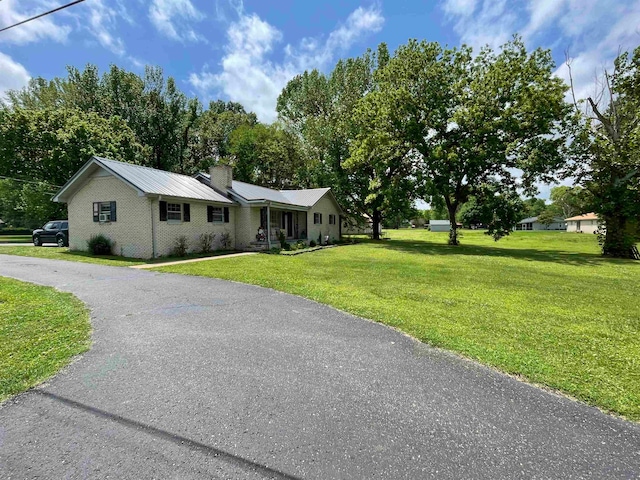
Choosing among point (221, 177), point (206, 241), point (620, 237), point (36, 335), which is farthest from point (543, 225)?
point (36, 335)

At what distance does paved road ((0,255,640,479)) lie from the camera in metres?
2.19

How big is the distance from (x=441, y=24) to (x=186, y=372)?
16.7m

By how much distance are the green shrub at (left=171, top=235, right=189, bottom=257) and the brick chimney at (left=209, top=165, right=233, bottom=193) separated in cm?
516

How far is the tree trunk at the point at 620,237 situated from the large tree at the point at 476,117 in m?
4.67

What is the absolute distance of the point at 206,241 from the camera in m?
16.9

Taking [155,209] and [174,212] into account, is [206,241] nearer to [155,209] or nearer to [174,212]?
[174,212]

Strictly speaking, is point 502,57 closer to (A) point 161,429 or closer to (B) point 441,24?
(B) point 441,24

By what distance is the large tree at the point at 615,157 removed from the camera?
58.5 feet

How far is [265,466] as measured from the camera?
2.18m

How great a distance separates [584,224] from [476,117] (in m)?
54.0

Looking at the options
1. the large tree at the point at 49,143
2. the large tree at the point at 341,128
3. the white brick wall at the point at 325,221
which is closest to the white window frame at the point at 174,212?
the white brick wall at the point at 325,221

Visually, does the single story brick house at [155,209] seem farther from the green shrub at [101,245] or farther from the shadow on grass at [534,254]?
the shadow on grass at [534,254]

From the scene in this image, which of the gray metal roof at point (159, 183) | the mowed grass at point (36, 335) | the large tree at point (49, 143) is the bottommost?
the mowed grass at point (36, 335)

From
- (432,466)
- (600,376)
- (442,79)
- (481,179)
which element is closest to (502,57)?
(442,79)
